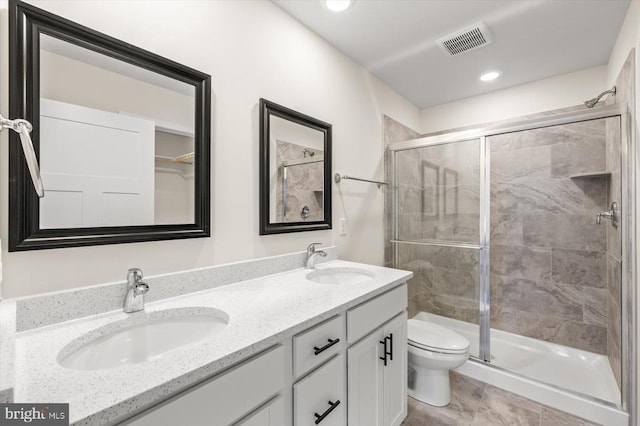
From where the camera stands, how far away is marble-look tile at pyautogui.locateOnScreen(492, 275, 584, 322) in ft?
7.50

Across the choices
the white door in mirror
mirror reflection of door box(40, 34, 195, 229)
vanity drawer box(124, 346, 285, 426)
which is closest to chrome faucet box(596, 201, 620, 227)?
vanity drawer box(124, 346, 285, 426)

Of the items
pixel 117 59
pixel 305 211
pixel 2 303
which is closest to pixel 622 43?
pixel 305 211

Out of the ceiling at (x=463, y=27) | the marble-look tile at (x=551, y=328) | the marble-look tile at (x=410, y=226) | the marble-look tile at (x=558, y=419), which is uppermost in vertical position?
the ceiling at (x=463, y=27)

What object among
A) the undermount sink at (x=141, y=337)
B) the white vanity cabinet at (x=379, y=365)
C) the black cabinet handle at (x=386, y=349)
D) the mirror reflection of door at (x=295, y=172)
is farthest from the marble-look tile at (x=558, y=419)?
the undermount sink at (x=141, y=337)

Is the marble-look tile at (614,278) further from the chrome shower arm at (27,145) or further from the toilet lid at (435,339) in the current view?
the chrome shower arm at (27,145)

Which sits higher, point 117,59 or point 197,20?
point 197,20

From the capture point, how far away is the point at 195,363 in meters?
0.65

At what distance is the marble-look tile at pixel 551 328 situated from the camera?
Result: 2.20 meters

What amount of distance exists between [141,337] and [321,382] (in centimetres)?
63

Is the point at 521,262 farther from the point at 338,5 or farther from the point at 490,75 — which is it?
the point at 338,5

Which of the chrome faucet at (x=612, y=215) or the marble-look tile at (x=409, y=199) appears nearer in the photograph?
the chrome faucet at (x=612, y=215)

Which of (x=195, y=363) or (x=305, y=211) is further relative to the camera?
(x=305, y=211)

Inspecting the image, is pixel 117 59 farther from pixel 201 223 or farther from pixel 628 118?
pixel 628 118

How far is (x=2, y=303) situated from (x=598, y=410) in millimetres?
2838
